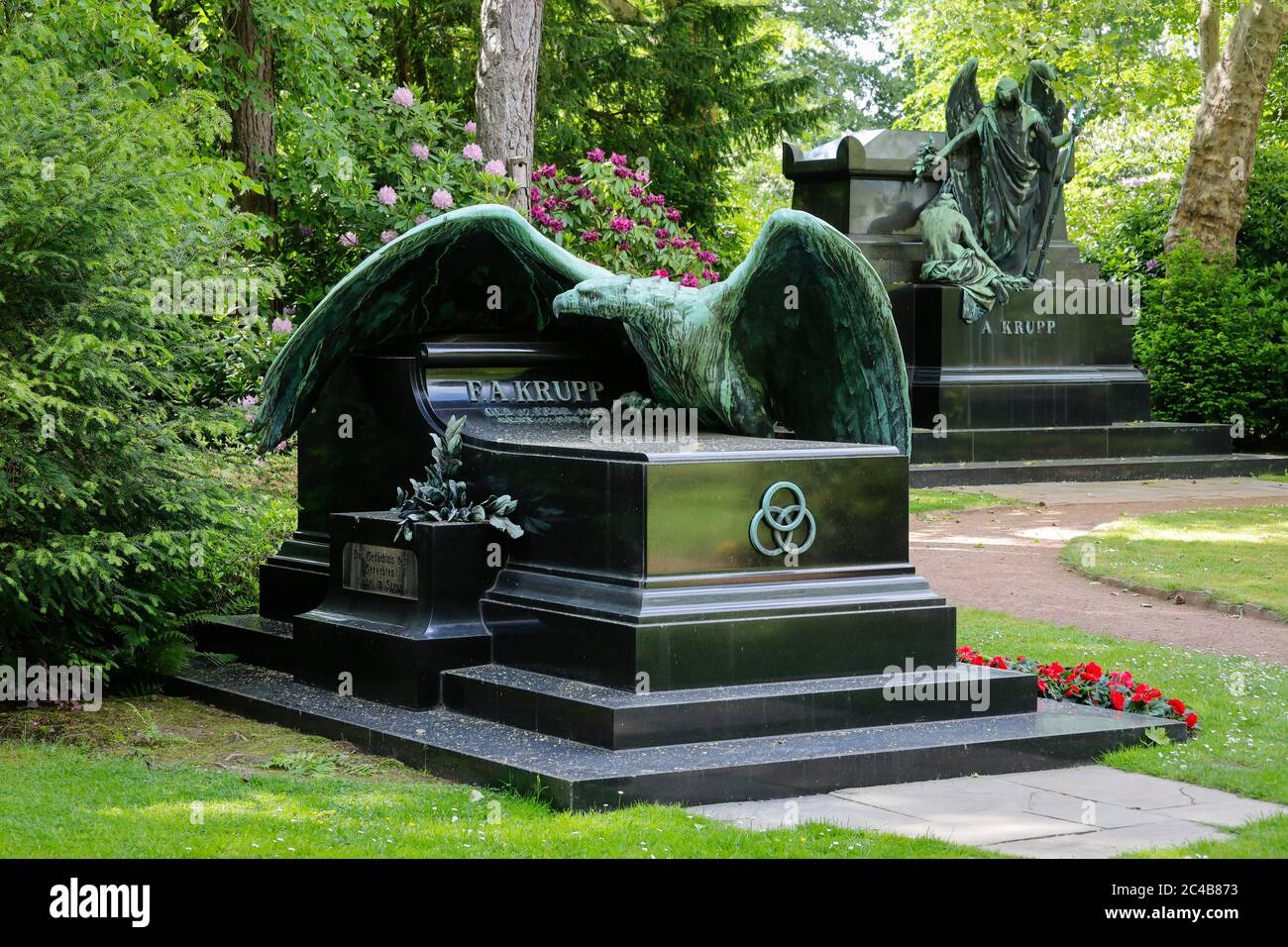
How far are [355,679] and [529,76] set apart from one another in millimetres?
8404

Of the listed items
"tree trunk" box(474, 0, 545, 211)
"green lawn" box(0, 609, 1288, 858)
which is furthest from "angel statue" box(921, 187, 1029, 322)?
"green lawn" box(0, 609, 1288, 858)

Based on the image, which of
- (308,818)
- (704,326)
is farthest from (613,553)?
(308,818)

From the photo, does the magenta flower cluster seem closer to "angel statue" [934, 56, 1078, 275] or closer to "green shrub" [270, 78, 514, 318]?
"green shrub" [270, 78, 514, 318]

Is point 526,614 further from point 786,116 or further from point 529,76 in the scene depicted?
point 786,116

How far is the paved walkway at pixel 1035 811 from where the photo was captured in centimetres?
561

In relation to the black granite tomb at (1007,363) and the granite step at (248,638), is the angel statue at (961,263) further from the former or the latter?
the granite step at (248,638)

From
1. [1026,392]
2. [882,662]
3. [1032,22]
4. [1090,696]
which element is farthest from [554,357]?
[1032,22]

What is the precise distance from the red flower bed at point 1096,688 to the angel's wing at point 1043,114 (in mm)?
12989

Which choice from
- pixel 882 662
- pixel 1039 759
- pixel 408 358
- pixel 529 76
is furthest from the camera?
pixel 529 76

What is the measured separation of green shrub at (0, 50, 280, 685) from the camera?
24.1 ft

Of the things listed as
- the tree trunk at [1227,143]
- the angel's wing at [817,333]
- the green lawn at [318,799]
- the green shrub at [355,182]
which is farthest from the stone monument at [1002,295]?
the green lawn at [318,799]

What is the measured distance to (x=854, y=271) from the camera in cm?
771

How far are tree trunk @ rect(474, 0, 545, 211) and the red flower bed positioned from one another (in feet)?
25.4

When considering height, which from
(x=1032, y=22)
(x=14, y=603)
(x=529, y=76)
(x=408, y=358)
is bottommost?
(x=14, y=603)
